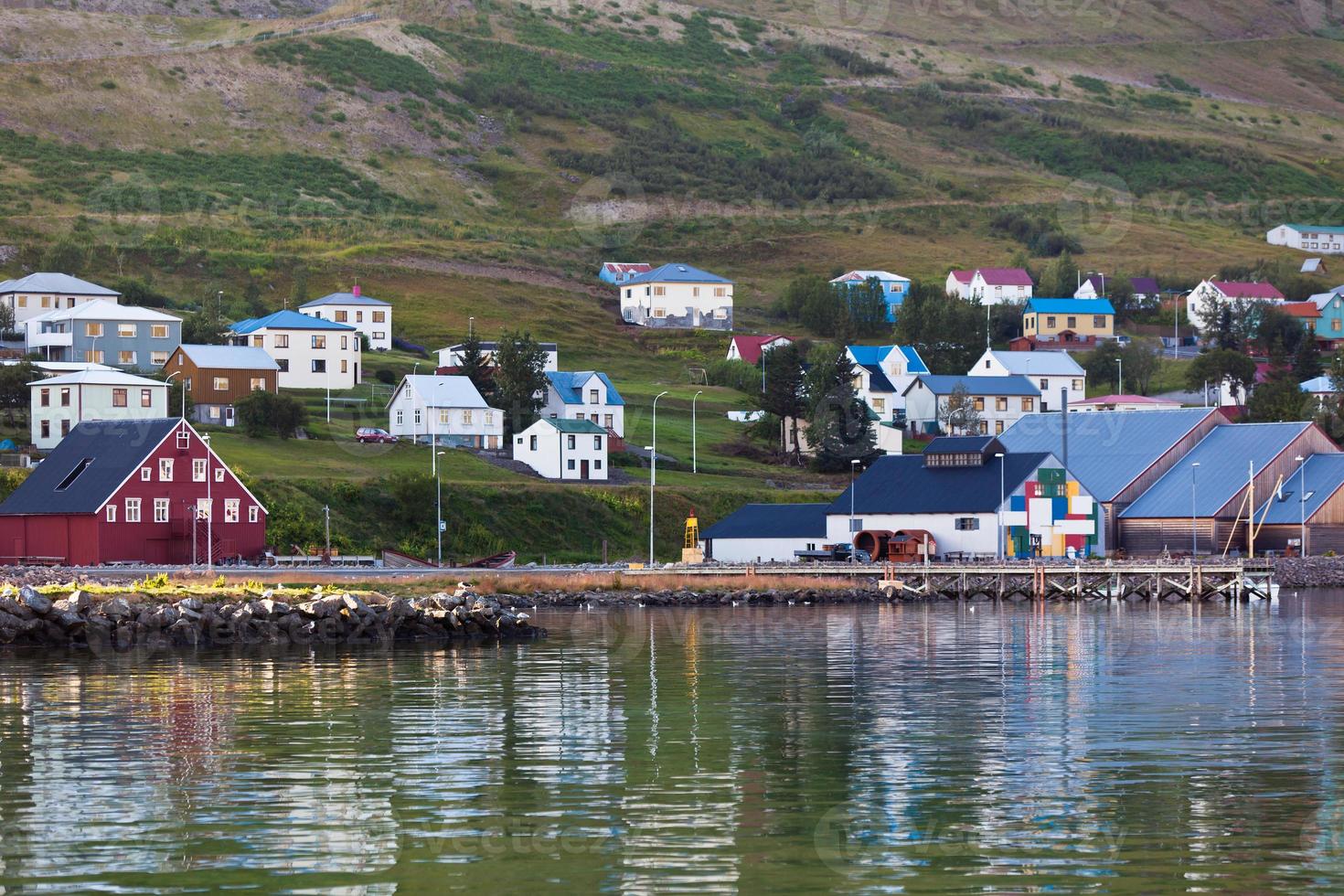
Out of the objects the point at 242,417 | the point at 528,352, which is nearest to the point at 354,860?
the point at 242,417

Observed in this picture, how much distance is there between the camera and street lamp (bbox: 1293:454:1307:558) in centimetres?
8031

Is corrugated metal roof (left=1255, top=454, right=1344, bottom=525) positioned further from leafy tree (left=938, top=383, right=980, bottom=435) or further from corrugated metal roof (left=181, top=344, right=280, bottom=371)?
corrugated metal roof (left=181, top=344, right=280, bottom=371)

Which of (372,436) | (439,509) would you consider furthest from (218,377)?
(439,509)

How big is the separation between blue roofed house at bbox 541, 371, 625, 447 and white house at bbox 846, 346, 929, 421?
61.6 ft

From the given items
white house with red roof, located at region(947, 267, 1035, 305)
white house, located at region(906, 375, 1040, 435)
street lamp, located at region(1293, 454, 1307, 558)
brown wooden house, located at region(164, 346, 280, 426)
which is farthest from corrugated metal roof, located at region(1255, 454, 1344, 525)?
white house with red roof, located at region(947, 267, 1035, 305)

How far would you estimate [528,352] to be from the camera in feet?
362

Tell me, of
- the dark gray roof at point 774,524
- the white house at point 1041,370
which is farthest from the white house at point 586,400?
the white house at point 1041,370

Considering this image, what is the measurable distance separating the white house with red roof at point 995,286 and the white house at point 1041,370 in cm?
2736

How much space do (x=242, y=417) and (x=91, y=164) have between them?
84.9 meters

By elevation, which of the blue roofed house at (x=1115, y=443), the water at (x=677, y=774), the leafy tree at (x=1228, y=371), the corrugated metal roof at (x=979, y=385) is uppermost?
the leafy tree at (x=1228, y=371)

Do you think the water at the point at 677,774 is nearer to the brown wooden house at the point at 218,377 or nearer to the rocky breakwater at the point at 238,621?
the rocky breakwater at the point at 238,621

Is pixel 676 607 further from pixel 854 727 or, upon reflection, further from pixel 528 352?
pixel 528 352

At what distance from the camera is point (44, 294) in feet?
385

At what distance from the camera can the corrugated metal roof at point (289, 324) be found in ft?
358
